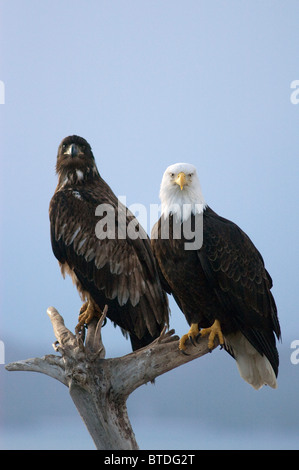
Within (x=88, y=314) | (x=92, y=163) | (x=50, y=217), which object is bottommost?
(x=88, y=314)

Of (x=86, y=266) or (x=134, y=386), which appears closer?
(x=134, y=386)

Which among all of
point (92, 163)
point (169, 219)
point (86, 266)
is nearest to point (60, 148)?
point (92, 163)

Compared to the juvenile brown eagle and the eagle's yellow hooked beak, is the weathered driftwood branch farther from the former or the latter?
the eagle's yellow hooked beak

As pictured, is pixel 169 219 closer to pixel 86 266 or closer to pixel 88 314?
pixel 86 266

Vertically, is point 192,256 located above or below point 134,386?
above

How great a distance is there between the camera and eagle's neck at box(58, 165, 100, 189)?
16.3 feet

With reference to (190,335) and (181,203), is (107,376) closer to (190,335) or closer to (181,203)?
(190,335)

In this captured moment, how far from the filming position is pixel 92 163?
5.02m

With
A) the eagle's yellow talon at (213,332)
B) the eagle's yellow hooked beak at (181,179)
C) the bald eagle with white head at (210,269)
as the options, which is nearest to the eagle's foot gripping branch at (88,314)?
the bald eagle with white head at (210,269)

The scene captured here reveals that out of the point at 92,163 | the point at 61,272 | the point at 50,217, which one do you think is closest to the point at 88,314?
the point at 61,272

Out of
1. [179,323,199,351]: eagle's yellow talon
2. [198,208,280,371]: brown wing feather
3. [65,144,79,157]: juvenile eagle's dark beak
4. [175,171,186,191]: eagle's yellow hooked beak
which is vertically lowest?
[179,323,199,351]: eagle's yellow talon

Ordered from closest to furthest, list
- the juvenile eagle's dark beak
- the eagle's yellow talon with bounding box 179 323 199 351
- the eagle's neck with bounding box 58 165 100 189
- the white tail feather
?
1. the eagle's yellow talon with bounding box 179 323 199 351
2. the white tail feather
3. the juvenile eagle's dark beak
4. the eagle's neck with bounding box 58 165 100 189

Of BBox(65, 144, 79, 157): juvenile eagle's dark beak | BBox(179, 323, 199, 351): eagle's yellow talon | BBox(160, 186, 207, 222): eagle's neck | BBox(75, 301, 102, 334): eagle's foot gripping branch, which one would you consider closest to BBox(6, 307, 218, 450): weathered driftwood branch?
BBox(179, 323, 199, 351): eagle's yellow talon

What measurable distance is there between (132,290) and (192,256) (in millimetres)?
824
